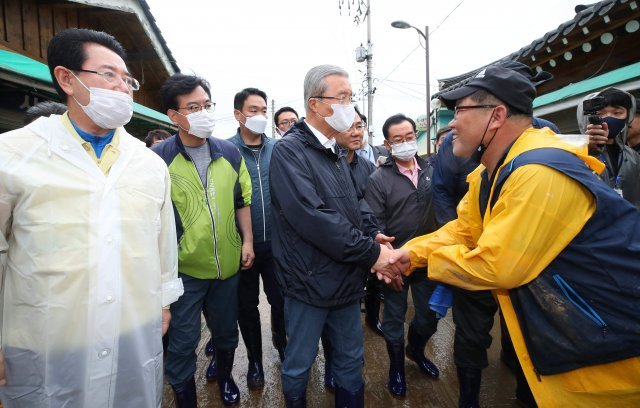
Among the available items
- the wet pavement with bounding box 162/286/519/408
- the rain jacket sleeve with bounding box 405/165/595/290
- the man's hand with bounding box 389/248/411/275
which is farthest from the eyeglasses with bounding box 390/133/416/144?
the wet pavement with bounding box 162/286/519/408

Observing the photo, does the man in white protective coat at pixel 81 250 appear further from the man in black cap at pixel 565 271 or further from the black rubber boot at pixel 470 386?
the black rubber boot at pixel 470 386

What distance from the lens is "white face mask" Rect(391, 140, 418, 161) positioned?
11.0 feet

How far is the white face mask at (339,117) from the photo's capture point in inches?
90.7

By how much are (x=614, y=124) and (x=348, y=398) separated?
3273mm

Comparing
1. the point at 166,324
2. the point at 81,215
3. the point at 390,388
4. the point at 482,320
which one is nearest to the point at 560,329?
the point at 482,320

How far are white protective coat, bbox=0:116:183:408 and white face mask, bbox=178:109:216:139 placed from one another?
3.53ft

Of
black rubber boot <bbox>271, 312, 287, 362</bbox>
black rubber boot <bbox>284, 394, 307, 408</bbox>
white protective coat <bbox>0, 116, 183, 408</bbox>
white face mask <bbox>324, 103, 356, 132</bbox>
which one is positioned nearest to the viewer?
white protective coat <bbox>0, 116, 183, 408</bbox>

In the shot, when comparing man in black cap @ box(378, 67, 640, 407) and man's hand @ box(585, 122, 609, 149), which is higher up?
man's hand @ box(585, 122, 609, 149)

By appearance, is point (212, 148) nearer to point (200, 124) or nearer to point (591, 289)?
point (200, 124)

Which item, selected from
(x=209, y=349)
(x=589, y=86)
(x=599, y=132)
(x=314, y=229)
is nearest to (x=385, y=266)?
(x=314, y=229)

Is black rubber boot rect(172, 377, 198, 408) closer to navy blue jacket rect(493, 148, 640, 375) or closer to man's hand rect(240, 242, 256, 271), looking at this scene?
man's hand rect(240, 242, 256, 271)

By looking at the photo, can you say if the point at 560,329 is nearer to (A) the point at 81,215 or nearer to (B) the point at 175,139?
(A) the point at 81,215

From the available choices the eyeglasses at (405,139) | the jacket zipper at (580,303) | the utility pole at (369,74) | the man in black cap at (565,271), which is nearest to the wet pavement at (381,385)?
the man in black cap at (565,271)

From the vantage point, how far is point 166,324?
6.54 feet
